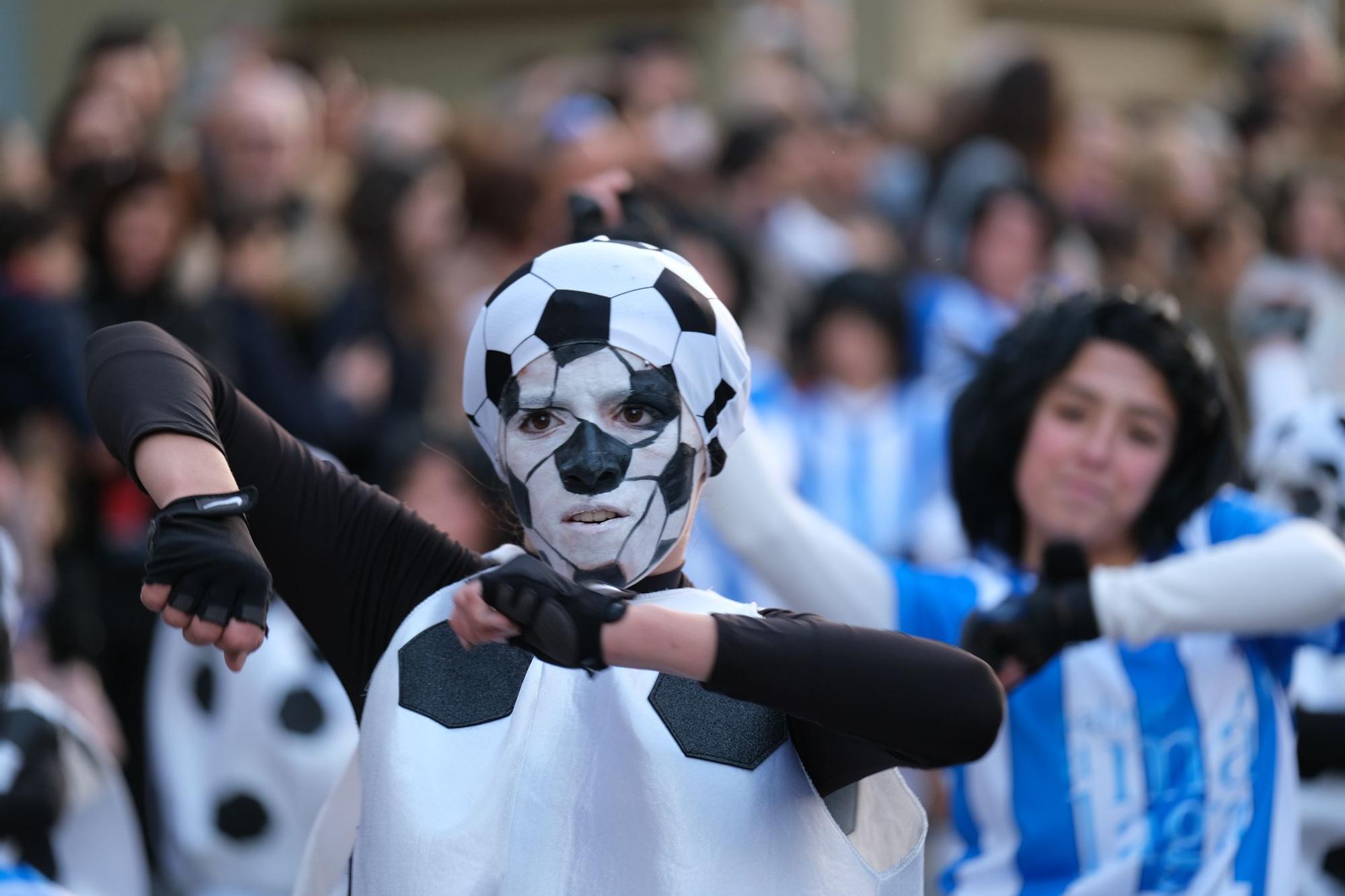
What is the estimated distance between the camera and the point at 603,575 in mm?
2455

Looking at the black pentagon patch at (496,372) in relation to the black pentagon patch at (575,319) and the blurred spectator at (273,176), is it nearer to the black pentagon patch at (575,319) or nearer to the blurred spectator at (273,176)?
the black pentagon patch at (575,319)

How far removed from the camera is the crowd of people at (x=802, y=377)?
3480 millimetres

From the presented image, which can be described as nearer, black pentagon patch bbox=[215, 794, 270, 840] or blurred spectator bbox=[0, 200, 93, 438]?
black pentagon patch bbox=[215, 794, 270, 840]

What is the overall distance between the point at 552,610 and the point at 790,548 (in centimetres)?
156

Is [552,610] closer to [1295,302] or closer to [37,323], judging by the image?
[1295,302]

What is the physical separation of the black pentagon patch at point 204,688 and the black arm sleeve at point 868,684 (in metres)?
3.16

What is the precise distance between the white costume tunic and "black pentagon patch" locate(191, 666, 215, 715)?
109 inches

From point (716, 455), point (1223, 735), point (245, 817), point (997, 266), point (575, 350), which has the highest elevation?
point (575, 350)

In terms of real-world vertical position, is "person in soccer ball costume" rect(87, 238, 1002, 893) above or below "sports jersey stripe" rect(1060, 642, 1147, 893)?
above

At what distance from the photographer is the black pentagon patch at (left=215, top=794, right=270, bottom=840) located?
4992 mm

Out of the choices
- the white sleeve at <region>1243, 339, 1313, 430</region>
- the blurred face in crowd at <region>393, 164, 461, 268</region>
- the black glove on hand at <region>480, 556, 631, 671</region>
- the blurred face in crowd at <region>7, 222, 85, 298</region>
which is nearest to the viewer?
the black glove on hand at <region>480, 556, 631, 671</region>

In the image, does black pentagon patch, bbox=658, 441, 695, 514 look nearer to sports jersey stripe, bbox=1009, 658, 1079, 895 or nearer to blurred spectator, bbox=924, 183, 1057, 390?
sports jersey stripe, bbox=1009, 658, 1079, 895

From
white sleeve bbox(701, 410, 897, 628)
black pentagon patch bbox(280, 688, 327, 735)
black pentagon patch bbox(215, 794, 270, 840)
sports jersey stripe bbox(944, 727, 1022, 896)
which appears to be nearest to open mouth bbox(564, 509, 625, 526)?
white sleeve bbox(701, 410, 897, 628)

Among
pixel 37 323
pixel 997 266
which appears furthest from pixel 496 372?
pixel 997 266
